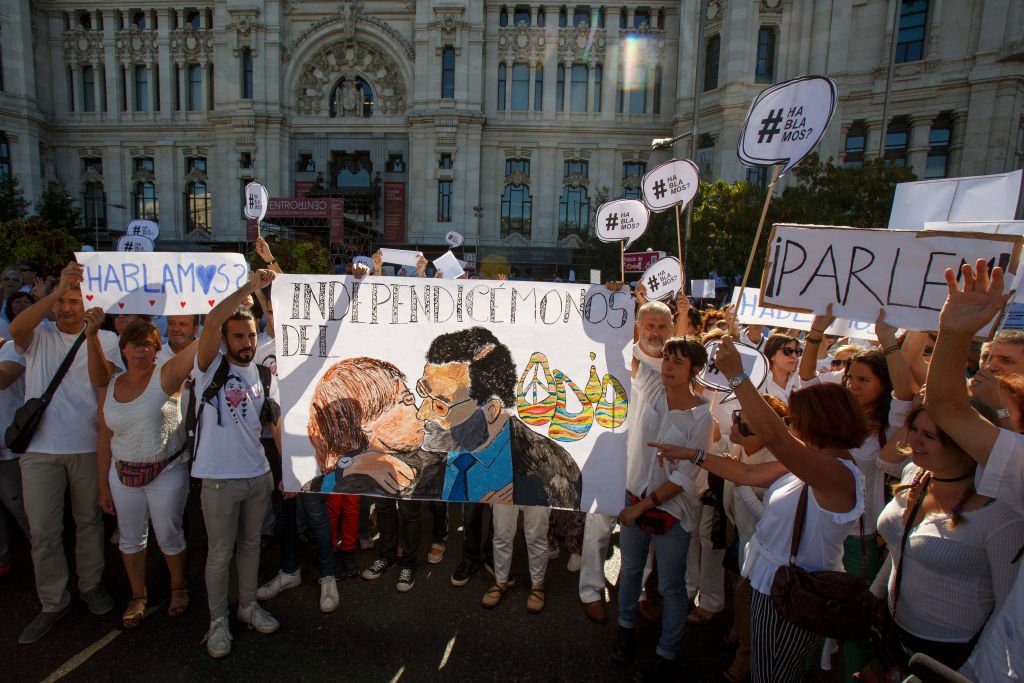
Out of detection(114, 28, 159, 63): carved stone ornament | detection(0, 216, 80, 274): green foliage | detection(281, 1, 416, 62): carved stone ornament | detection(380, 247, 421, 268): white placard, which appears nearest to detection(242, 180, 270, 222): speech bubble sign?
detection(380, 247, 421, 268): white placard

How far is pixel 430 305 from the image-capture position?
3441mm

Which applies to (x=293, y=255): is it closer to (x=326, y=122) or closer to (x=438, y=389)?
(x=438, y=389)

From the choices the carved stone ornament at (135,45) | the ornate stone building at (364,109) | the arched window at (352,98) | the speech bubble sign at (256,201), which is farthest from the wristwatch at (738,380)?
the carved stone ornament at (135,45)

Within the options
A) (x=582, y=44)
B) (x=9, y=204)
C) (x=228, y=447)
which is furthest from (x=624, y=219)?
(x=582, y=44)

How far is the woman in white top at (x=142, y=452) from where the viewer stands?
326 centimetres

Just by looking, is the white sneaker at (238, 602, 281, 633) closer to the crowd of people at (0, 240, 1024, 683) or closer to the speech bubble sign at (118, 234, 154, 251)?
the crowd of people at (0, 240, 1024, 683)

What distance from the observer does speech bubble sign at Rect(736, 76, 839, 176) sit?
10.9 ft

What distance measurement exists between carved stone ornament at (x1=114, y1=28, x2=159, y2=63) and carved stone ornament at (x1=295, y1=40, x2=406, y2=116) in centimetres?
1041

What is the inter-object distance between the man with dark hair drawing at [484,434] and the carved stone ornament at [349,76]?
35964mm

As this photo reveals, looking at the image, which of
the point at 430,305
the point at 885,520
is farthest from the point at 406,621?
the point at 885,520

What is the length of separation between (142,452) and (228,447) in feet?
1.92

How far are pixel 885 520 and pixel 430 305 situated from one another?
8.69 feet

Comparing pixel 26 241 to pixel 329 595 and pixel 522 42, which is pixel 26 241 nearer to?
pixel 329 595

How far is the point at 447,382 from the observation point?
342 cm
